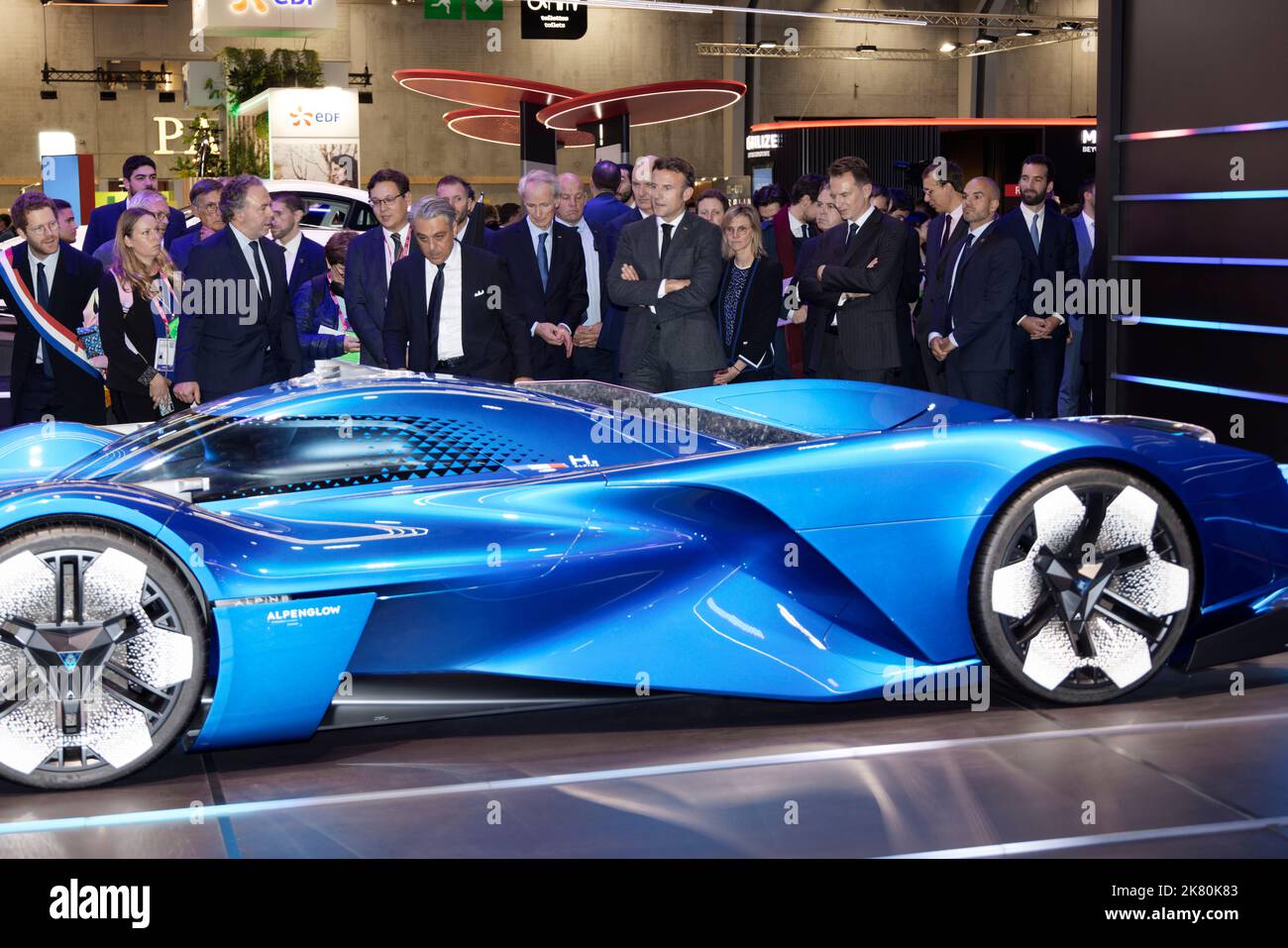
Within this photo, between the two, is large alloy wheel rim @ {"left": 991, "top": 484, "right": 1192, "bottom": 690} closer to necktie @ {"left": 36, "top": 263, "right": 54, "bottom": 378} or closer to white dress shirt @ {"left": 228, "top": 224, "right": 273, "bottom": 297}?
white dress shirt @ {"left": 228, "top": 224, "right": 273, "bottom": 297}

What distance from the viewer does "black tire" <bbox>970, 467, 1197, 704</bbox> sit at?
412 centimetres

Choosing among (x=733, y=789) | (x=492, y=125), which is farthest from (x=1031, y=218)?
(x=492, y=125)

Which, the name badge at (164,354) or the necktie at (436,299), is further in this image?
the name badge at (164,354)

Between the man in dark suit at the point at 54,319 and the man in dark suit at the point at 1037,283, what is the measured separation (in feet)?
15.3

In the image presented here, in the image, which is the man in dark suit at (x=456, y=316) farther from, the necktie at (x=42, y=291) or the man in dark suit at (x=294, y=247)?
the man in dark suit at (x=294, y=247)

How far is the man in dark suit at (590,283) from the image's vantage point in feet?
28.9

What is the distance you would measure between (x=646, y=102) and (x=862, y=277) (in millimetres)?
6518

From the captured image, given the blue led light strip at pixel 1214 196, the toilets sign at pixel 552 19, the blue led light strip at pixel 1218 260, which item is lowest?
the blue led light strip at pixel 1218 260

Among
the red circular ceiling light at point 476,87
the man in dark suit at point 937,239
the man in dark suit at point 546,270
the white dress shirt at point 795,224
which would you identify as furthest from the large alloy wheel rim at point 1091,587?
the red circular ceiling light at point 476,87

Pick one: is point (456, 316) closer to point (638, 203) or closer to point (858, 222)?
point (858, 222)

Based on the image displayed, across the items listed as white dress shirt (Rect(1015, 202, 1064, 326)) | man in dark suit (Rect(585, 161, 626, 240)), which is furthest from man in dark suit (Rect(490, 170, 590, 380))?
white dress shirt (Rect(1015, 202, 1064, 326))

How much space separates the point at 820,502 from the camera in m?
4.00

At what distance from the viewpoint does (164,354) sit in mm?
7801
